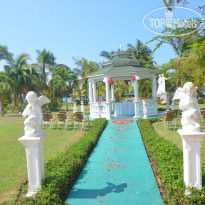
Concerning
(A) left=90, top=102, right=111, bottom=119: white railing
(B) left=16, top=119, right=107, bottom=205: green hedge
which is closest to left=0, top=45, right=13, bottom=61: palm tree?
(A) left=90, top=102, right=111, bottom=119: white railing

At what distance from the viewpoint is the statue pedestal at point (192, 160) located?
→ 2.94 m

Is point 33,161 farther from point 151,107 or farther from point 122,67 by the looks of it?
point 122,67

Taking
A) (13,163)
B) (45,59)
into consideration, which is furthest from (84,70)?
(13,163)

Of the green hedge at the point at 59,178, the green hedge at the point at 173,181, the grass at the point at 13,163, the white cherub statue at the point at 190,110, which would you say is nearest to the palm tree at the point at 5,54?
the grass at the point at 13,163

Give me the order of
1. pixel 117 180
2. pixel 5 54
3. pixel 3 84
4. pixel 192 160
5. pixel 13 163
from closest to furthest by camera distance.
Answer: pixel 192 160, pixel 117 180, pixel 13 163, pixel 3 84, pixel 5 54

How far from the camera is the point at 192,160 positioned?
118 inches

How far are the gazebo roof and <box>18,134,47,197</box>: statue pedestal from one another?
398 inches

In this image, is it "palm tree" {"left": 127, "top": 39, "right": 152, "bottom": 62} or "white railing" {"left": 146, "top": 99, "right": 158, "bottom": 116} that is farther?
"palm tree" {"left": 127, "top": 39, "right": 152, "bottom": 62}

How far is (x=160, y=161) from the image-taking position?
4.07m

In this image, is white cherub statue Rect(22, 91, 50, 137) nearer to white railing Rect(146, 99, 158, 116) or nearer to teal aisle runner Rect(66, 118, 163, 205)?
teal aisle runner Rect(66, 118, 163, 205)

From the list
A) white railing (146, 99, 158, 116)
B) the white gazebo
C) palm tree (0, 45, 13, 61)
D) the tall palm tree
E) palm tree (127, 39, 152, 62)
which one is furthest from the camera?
palm tree (127, 39, 152, 62)

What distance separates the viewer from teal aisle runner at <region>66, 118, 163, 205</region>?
322 centimetres

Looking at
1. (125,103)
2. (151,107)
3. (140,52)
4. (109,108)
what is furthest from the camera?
(140,52)

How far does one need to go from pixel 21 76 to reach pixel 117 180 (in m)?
20.4
